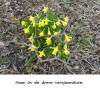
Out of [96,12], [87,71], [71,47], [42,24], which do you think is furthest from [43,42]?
[96,12]

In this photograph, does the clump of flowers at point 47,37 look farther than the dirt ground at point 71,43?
No

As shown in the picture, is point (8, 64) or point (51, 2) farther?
point (51, 2)

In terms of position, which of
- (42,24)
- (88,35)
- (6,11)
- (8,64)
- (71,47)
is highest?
(6,11)

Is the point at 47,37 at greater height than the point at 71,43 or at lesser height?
greater

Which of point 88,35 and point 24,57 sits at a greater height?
point 88,35

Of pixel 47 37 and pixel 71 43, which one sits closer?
pixel 47 37

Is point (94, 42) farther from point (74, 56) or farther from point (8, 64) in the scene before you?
point (8, 64)

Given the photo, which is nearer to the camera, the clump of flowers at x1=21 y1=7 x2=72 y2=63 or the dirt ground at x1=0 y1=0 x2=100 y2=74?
the clump of flowers at x1=21 y1=7 x2=72 y2=63
